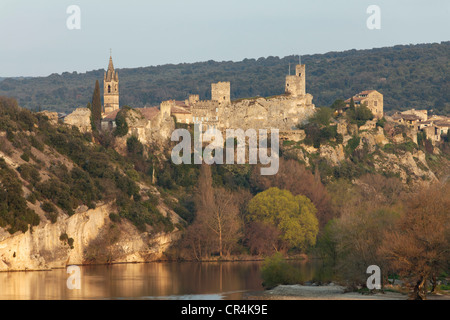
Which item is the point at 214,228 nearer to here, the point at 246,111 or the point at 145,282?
the point at 145,282

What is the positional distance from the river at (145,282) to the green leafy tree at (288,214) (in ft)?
17.2

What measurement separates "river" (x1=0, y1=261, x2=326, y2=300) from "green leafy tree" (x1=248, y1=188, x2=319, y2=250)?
5256 millimetres

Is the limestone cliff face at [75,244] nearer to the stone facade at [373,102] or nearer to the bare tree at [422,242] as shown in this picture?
the bare tree at [422,242]

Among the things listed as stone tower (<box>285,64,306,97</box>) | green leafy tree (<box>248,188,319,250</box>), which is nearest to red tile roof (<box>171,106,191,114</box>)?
stone tower (<box>285,64,306,97</box>)

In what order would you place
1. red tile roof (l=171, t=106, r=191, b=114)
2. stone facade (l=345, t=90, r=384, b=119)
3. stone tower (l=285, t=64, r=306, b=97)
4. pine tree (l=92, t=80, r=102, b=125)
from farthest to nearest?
stone facade (l=345, t=90, r=384, b=119)
stone tower (l=285, t=64, r=306, b=97)
red tile roof (l=171, t=106, r=191, b=114)
pine tree (l=92, t=80, r=102, b=125)

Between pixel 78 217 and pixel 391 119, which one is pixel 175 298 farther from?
pixel 391 119

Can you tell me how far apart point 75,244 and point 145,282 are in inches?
542

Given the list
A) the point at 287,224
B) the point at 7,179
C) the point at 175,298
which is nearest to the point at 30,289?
the point at 175,298

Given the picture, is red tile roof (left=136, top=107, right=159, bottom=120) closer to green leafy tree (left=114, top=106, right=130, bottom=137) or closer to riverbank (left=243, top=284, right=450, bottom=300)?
green leafy tree (left=114, top=106, right=130, bottom=137)

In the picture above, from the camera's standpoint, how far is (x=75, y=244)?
77.4 m

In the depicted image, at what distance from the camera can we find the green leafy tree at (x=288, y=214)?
83.0 metres

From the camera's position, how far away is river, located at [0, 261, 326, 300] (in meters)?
58.2

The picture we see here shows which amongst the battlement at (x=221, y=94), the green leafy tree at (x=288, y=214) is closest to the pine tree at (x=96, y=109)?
the battlement at (x=221, y=94)

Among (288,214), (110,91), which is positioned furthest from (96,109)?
(288,214)
